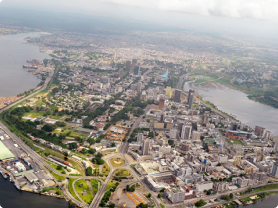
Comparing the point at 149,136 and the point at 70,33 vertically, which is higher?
the point at 70,33

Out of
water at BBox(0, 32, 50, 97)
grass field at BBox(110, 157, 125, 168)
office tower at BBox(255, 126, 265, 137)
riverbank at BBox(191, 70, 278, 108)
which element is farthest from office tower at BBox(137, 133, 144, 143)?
riverbank at BBox(191, 70, 278, 108)

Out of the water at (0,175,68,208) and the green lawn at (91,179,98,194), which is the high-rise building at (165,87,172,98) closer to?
the green lawn at (91,179,98,194)

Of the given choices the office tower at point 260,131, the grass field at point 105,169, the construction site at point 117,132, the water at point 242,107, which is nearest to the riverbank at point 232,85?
the water at point 242,107

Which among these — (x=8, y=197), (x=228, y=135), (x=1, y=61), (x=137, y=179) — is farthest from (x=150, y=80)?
(x=8, y=197)

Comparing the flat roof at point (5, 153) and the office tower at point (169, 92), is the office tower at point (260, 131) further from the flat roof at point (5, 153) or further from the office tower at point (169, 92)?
the flat roof at point (5, 153)

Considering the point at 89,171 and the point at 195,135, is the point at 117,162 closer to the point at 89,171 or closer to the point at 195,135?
the point at 89,171

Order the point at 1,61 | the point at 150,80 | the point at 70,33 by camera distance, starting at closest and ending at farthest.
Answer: the point at 150,80
the point at 1,61
the point at 70,33

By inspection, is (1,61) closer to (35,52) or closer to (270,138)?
(35,52)
